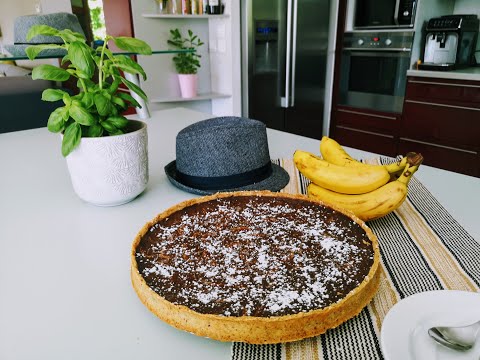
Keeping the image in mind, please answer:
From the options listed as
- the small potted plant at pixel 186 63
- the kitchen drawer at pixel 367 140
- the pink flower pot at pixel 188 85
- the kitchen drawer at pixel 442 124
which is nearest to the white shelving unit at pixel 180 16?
the small potted plant at pixel 186 63

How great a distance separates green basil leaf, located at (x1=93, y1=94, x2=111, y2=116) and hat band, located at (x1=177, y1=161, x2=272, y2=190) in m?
0.25

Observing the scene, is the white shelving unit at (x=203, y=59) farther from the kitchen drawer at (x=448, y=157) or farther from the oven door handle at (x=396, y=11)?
the kitchen drawer at (x=448, y=157)

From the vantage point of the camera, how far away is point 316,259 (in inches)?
23.6

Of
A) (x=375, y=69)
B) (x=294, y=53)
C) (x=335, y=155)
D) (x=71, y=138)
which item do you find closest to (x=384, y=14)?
(x=375, y=69)

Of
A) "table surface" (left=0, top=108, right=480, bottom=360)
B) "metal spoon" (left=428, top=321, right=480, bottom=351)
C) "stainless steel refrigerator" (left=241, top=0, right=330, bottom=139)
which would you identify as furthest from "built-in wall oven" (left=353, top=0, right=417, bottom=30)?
"metal spoon" (left=428, top=321, right=480, bottom=351)

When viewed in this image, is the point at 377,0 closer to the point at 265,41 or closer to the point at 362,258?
the point at 265,41

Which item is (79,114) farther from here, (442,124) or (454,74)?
(442,124)

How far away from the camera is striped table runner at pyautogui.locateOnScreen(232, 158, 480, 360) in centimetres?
49

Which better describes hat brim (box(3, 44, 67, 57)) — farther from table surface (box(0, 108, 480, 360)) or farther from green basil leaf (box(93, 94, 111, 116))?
green basil leaf (box(93, 94, 111, 116))

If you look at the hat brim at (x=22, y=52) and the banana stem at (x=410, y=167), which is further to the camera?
the hat brim at (x=22, y=52)

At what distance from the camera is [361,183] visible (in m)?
0.78

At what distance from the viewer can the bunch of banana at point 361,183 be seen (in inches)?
29.9

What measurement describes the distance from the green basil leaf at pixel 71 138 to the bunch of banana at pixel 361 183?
479 mm

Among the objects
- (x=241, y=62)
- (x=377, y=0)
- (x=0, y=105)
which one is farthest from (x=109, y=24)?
(x=377, y=0)
